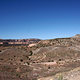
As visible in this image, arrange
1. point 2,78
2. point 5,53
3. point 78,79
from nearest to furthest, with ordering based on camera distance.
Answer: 1. point 78,79
2. point 2,78
3. point 5,53

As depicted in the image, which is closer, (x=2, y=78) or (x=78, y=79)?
(x=78, y=79)

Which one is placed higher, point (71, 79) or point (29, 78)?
point (71, 79)

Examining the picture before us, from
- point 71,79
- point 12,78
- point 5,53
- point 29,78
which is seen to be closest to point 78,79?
point 71,79

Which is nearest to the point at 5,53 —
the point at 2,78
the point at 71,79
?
the point at 2,78

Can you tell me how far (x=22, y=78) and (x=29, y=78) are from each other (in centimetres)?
94

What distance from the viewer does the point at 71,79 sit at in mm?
8266

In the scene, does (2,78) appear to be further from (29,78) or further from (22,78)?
(29,78)

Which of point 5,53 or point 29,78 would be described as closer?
point 29,78

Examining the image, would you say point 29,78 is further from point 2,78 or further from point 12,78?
point 2,78

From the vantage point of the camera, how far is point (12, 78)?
12.5 metres

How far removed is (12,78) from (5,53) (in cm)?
2092

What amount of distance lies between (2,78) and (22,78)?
8.33ft

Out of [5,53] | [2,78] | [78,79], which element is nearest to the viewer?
[78,79]

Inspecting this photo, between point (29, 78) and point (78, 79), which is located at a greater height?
point (78, 79)
